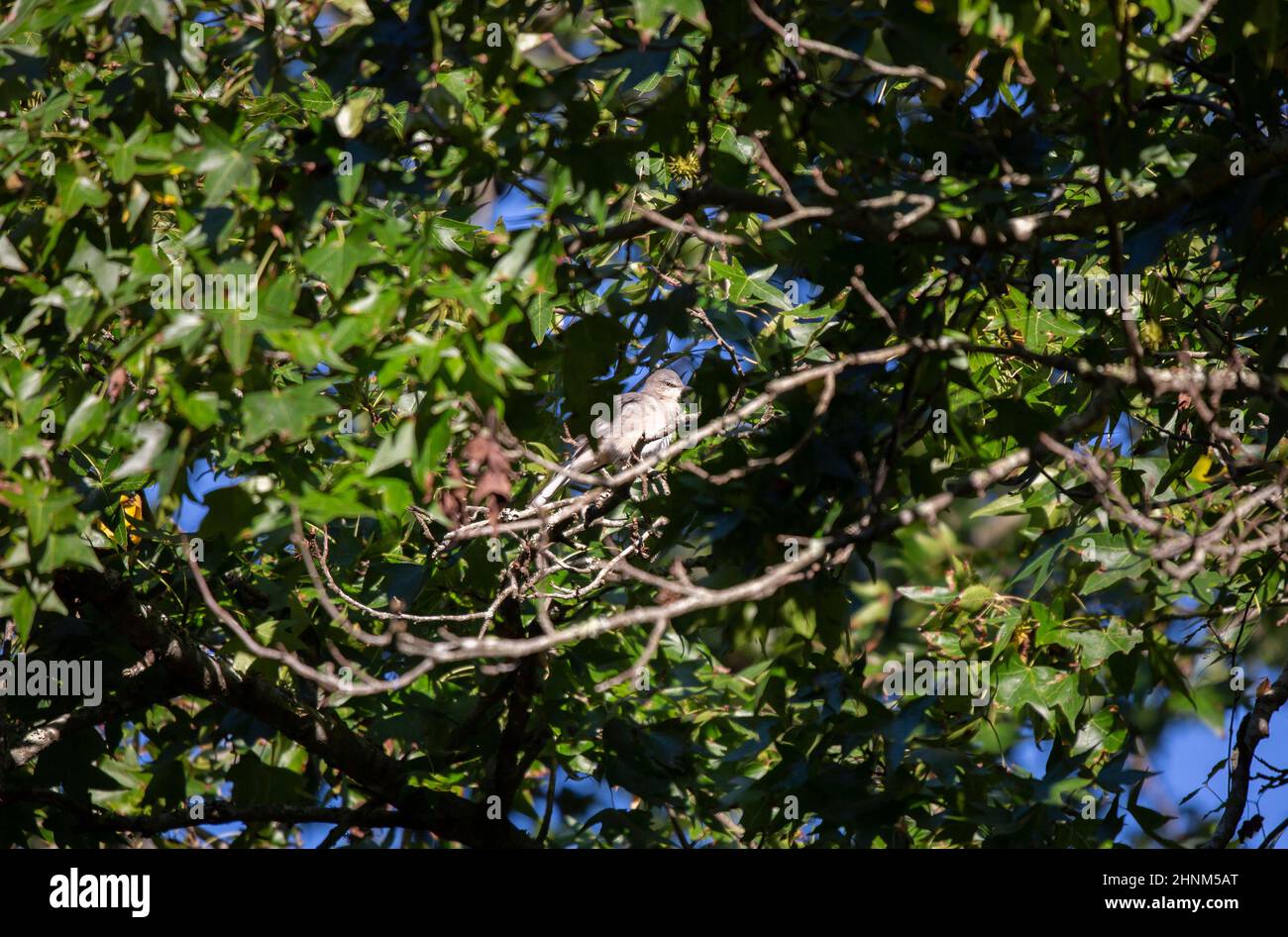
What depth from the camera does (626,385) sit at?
3539 millimetres

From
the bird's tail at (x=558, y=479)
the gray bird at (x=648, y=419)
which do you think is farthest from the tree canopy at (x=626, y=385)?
the gray bird at (x=648, y=419)

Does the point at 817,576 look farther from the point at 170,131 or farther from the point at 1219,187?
the point at 170,131

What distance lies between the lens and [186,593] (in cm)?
439

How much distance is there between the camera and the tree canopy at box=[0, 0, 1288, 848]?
2.63 metres

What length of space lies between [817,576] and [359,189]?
1.43m

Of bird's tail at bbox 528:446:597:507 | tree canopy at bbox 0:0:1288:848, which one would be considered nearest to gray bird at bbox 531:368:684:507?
bird's tail at bbox 528:446:597:507

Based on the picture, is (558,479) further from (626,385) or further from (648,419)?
(648,419)

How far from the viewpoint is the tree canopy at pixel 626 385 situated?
2.63 m

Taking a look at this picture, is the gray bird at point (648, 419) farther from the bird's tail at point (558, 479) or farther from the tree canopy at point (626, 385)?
the tree canopy at point (626, 385)

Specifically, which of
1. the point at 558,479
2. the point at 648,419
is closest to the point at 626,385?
the point at 558,479

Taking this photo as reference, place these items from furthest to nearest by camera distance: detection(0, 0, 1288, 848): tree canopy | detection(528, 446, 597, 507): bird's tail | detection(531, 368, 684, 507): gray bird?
detection(531, 368, 684, 507): gray bird → detection(528, 446, 597, 507): bird's tail → detection(0, 0, 1288, 848): tree canopy

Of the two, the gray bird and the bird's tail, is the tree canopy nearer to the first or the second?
the bird's tail

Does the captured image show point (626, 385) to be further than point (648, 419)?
No

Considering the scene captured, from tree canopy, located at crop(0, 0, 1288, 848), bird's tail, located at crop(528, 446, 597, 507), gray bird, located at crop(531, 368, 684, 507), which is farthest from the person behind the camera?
gray bird, located at crop(531, 368, 684, 507)
